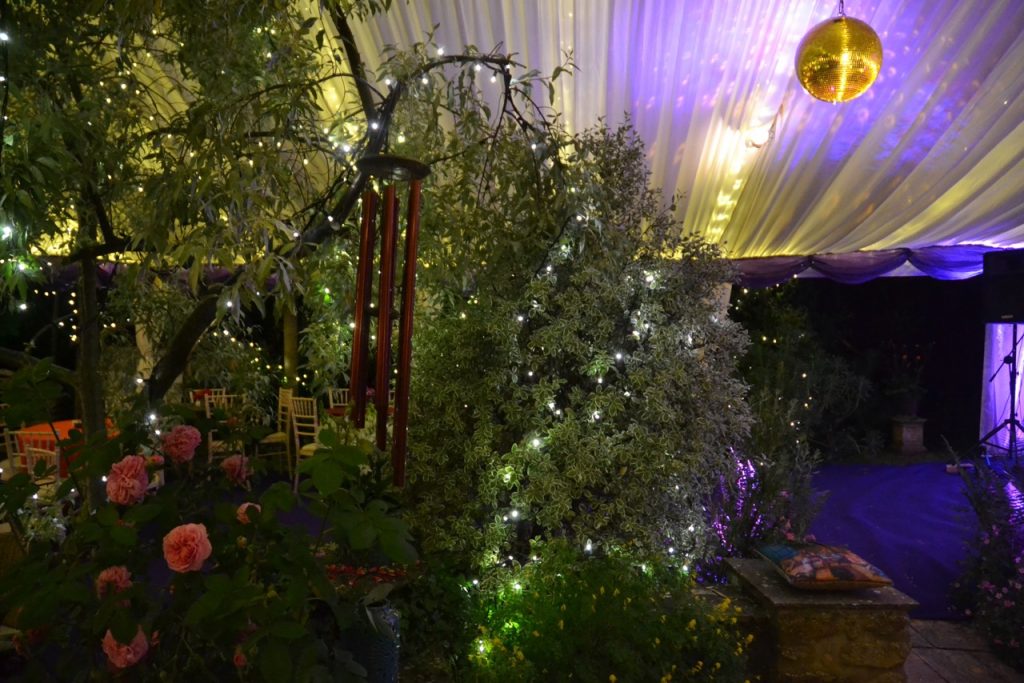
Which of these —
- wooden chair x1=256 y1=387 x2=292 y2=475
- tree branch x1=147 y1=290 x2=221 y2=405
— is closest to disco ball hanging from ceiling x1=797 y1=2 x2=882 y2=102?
tree branch x1=147 y1=290 x2=221 y2=405

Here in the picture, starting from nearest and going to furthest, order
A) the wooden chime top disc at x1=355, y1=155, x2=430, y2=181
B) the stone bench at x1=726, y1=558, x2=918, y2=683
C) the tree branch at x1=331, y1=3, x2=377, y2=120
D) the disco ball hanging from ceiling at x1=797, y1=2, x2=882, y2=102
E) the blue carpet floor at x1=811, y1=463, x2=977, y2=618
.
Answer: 1. the wooden chime top disc at x1=355, y1=155, x2=430, y2=181
2. the tree branch at x1=331, y1=3, x2=377, y2=120
3. the stone bench at x1=726, y1=558, x2=918, y2=683
4. the disco ball hanging from ceiling at x1=797, y1=2, x2=882, y2=102
5. the blue carpet floor at x1=811, y1=463, x2=977, y2=618

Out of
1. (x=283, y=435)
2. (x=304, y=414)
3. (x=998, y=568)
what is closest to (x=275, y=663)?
(x=998, y=568)

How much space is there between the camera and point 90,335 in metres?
2.41

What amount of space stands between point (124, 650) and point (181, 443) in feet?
1.44

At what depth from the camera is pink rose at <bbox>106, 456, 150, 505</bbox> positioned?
1519 mm

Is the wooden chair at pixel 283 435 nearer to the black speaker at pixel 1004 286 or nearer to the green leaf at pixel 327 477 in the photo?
the green leaf at pixel 327 477

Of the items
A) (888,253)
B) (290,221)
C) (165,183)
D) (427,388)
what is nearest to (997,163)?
(888,253)

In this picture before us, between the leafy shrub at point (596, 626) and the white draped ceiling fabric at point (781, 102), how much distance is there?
68.0 inches

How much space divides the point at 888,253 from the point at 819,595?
4.27m

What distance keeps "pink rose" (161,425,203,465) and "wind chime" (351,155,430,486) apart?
377mm

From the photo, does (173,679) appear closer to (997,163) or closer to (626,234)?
(626,234)

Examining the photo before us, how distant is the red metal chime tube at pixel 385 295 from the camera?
174cm

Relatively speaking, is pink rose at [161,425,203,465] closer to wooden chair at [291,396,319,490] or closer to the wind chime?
the wind chime

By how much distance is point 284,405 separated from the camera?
771cm
